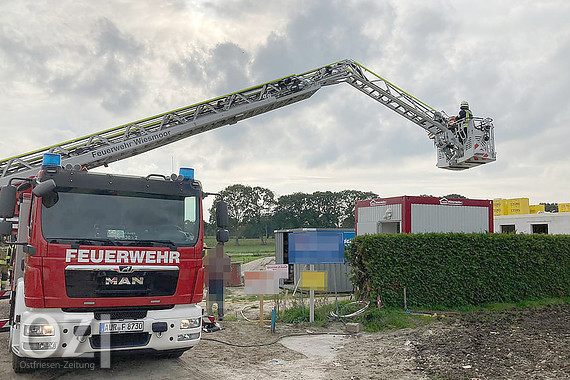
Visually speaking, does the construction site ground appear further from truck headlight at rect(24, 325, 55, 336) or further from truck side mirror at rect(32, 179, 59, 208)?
truck side mirror at rect(32, 179, 59, 208)

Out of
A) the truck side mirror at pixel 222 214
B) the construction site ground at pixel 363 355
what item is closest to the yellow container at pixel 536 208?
the construction site ground at pixel 363 355

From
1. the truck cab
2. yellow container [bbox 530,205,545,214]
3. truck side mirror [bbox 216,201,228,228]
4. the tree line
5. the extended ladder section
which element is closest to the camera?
the truck cab

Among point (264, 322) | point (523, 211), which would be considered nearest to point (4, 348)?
point (264, 322)

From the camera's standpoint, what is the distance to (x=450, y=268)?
12734 millimetres

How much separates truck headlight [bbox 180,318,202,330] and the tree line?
74.6 m

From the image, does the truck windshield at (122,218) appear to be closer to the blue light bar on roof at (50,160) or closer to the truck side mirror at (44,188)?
the truck side mirror at (44,188)

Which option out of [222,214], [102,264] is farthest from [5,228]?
[222,214]

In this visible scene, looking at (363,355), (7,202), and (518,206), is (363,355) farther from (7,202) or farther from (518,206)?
(518,206)

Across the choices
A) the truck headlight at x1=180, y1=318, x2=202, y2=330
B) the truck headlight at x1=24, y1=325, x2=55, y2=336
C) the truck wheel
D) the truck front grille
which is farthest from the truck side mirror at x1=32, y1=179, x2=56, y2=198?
the truck headlight at x1=180, y1=318, x2=202, y2=330

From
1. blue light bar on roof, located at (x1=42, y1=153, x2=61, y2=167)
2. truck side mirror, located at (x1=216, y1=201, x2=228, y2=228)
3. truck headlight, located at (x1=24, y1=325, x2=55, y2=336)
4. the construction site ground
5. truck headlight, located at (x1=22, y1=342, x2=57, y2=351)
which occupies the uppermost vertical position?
blue light bar on roof, located at (x1=42, y1=153, x2=61, y2=167)

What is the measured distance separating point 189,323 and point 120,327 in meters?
0.96

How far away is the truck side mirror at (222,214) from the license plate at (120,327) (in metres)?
2.06

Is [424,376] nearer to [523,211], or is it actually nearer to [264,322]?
[264,322]

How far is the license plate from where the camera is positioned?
253 inches
